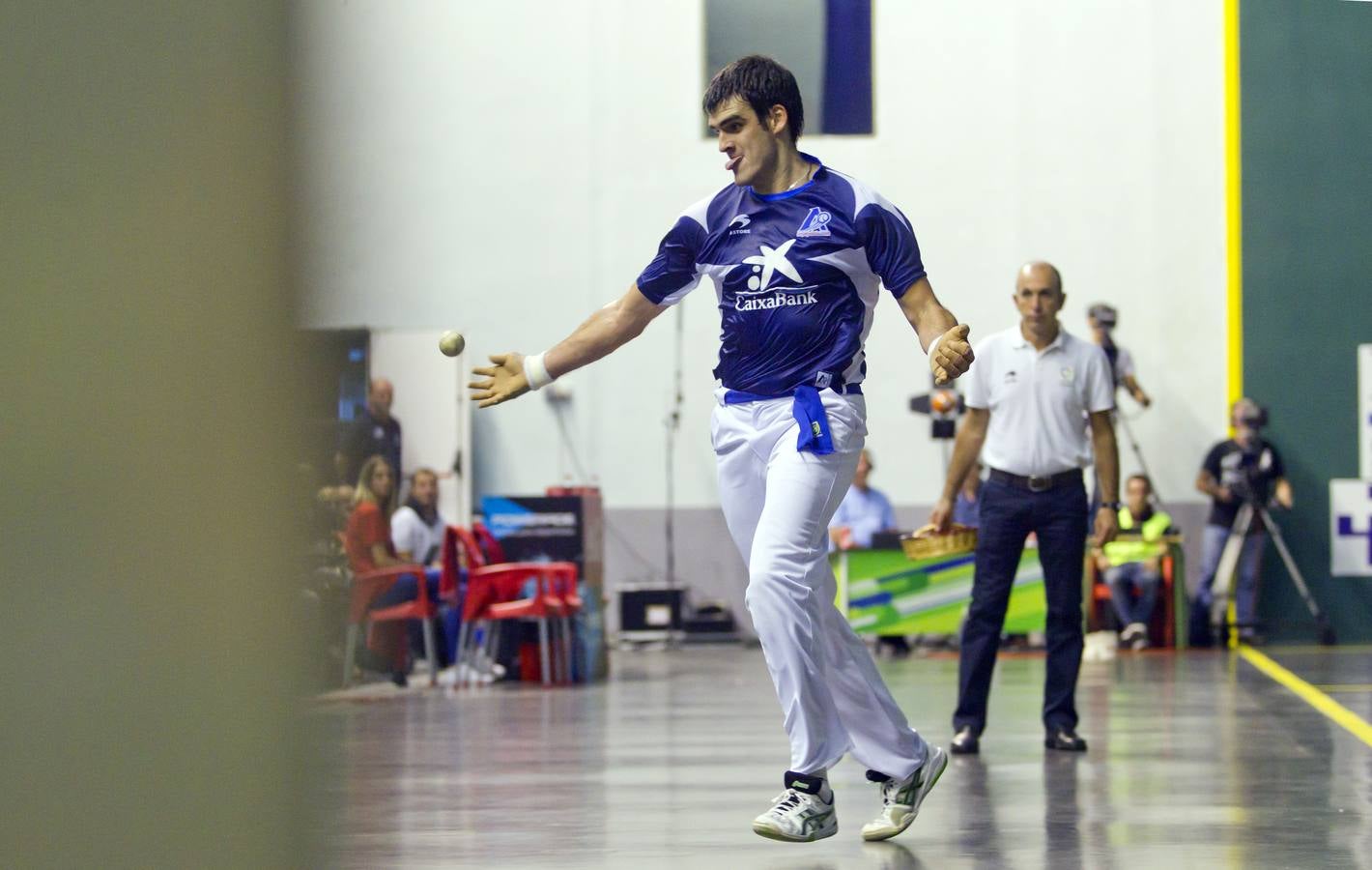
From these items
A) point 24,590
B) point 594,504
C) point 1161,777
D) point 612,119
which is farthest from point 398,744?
point 612,119

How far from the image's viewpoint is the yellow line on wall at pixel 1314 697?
7602 millimetres

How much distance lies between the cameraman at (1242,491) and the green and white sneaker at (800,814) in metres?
9.83

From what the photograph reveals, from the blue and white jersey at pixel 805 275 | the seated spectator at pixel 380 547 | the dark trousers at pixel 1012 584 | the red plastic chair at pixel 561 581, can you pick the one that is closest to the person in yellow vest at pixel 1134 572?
the red plastic chair at pixel 561 581

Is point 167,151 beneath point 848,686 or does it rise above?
above

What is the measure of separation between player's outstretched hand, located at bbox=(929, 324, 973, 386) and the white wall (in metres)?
11.0

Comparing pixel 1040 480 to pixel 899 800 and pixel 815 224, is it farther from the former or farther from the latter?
pixel 815 224

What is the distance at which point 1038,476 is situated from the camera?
21.9 ft

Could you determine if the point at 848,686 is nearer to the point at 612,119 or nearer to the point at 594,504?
the point at 594,504

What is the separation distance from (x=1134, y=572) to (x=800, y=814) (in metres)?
9.41

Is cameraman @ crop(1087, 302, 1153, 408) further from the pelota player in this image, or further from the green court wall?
the pelota player

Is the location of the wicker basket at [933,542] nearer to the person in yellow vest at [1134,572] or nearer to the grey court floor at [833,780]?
the grey court floor at [833,780]

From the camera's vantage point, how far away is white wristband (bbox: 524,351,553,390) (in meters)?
4.68

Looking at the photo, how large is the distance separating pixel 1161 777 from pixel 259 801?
4776mm

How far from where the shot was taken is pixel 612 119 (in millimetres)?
15648
